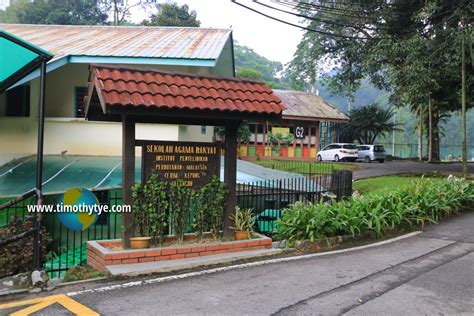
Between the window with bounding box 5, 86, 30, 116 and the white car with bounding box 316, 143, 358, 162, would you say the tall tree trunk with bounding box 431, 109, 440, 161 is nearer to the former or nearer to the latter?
the white car with bounding box 316, 143, 358, 162

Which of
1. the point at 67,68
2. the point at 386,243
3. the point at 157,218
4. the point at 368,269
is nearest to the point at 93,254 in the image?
the point at 157,218

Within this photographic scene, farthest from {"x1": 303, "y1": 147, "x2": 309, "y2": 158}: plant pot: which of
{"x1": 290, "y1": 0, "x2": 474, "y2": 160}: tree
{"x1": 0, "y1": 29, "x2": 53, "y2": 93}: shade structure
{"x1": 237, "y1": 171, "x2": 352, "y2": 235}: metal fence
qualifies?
{"x1": 0, "y1": 29, "x2": 53, "y2": 93}: shade structure

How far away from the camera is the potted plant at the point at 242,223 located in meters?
7.13

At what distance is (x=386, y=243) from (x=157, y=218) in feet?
14.7

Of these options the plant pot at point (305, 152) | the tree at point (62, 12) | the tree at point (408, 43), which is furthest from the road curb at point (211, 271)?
the tree at point (62, 12)

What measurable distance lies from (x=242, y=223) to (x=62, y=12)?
45194mm

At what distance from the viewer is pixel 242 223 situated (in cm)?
718

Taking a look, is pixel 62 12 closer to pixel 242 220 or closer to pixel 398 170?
pixel 398 170

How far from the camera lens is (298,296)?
5207 mm

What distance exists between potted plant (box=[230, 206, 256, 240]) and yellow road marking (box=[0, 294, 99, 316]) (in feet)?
9.33

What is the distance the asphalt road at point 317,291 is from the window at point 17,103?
9849mm

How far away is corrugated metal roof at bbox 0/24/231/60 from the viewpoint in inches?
464

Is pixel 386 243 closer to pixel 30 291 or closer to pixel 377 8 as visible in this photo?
pixel 30 291

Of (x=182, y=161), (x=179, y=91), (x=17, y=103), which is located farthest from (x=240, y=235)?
(x=17, y=103)
